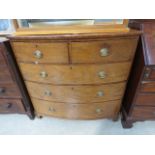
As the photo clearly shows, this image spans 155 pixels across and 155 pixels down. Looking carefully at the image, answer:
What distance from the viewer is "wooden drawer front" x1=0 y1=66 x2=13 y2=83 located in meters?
1.15

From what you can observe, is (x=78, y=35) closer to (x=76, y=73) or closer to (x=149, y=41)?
(x=76, y=73)

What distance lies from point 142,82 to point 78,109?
62 cm

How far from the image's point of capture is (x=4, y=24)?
3.57 feet

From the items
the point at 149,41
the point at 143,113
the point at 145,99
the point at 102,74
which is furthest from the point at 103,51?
the point at 143,113

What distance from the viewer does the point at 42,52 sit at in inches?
38.8

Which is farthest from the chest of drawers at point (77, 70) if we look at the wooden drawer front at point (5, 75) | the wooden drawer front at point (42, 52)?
the wooden drawer front at point (5, 75)

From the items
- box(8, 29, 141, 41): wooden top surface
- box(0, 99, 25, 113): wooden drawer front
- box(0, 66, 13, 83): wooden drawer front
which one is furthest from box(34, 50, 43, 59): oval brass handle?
box(0, 99, 25, 113): wooden drawer front

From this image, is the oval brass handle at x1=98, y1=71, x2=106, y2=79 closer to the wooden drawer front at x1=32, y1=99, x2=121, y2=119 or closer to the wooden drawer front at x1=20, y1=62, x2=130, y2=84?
the wooden drawer front at x1=20, y1=62, x2=130, y2=84

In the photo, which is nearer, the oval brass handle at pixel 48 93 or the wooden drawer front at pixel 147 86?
the wooden drawer front at pixel 147 86

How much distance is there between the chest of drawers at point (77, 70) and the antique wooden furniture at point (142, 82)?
87 millimetres

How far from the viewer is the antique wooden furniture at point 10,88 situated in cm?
105

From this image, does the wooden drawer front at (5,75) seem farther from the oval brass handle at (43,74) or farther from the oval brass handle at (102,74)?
the oval brass handle at (102,74)
